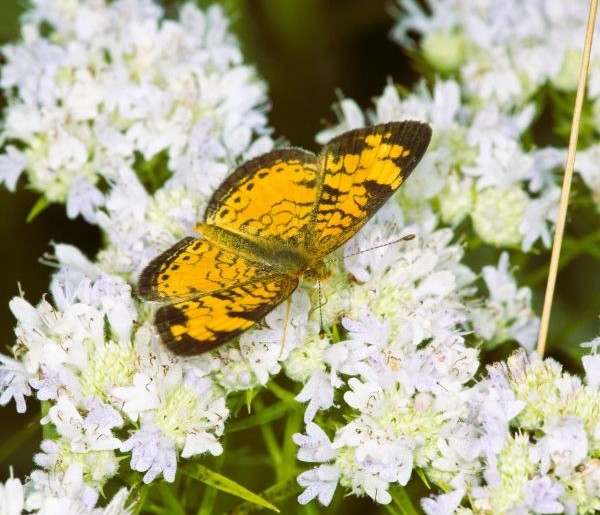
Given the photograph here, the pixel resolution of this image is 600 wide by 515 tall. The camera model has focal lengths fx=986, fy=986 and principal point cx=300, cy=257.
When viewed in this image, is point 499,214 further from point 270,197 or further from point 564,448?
point 564,448

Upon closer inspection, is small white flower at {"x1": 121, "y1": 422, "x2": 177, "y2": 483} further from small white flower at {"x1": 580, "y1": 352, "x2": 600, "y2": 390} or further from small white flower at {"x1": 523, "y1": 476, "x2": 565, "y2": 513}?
small white flower at {"x1": 580, "y1": 352, "x2": 600, "y2": 390}

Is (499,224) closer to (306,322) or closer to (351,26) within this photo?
(306,322)

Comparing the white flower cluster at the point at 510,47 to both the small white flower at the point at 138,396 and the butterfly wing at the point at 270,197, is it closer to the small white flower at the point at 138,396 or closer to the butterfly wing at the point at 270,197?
the butterfly wing at the point at 270,197

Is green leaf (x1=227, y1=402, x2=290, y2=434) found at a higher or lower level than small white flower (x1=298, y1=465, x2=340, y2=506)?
higher

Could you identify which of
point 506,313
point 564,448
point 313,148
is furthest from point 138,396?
point 313,148

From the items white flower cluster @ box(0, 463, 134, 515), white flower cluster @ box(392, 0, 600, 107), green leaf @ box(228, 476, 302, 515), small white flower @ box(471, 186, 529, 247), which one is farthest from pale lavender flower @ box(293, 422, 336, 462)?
white flower cluster @ box(392, 0, 600, 107)

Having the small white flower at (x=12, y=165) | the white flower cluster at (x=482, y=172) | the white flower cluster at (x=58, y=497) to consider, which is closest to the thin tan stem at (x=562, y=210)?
the white flower cluster at (x=482, y=172)
